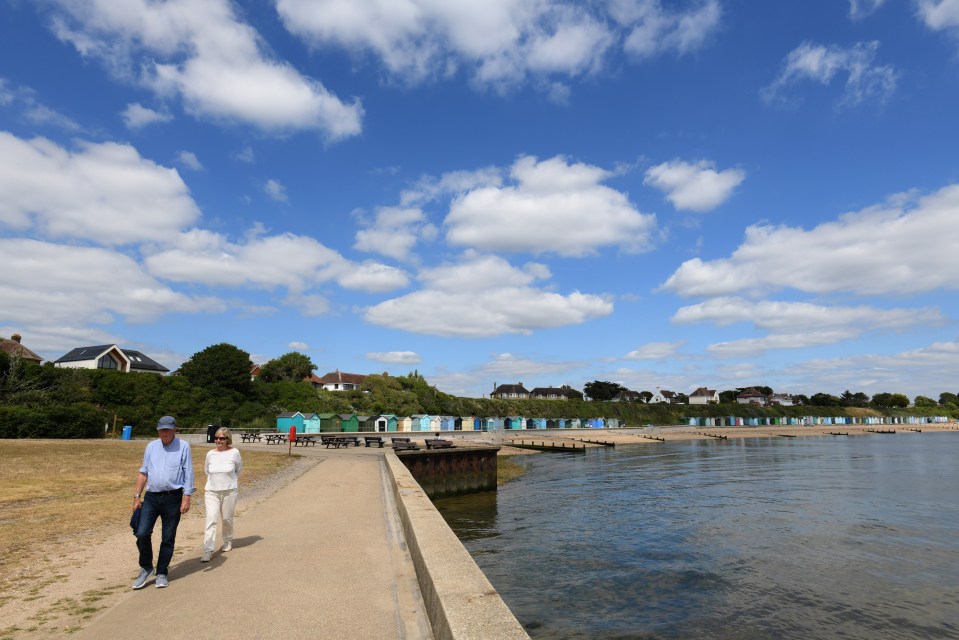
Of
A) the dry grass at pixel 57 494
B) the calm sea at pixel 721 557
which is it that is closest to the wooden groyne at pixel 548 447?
the calm sea at pixel 721 557

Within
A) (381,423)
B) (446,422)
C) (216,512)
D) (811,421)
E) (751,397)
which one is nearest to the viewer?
(216,512)

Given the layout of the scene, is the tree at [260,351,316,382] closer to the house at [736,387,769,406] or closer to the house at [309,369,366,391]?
the house at [309,369,366,391]

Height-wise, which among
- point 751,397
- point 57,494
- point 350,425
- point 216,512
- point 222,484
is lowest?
point 57,494

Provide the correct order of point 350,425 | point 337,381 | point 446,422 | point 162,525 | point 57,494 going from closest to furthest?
point 162,525 → point 57,494 → point 350,425 → point 446,422 → point 337,381

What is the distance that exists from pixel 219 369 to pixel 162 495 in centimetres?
6620

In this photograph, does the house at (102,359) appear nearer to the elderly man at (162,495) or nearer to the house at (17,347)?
the house at (17,347)

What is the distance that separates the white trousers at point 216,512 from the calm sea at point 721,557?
532cm

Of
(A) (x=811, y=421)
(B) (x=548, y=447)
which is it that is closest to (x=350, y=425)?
(B) (x=548, y=447)

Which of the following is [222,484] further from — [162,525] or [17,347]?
[17,347]

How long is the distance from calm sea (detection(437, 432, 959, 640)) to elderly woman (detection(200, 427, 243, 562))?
536 cm

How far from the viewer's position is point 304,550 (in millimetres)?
8906

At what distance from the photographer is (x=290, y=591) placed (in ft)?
22.2

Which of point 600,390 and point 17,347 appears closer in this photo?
point 17,347

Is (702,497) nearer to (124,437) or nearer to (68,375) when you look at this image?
(124,437)
